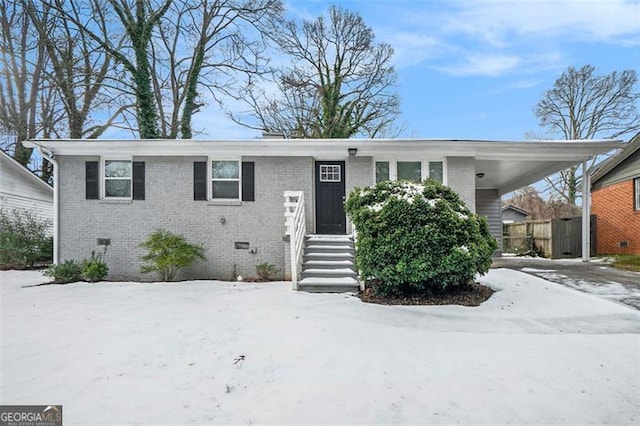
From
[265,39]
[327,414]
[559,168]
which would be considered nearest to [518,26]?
Result: [559,168]

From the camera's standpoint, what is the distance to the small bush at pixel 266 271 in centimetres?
790

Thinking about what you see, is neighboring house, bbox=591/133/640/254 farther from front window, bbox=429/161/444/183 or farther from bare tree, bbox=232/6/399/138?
bare tree, bbox=232/6/399/138

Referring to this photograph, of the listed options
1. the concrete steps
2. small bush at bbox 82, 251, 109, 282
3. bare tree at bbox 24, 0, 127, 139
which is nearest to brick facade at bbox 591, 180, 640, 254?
the concrete steps

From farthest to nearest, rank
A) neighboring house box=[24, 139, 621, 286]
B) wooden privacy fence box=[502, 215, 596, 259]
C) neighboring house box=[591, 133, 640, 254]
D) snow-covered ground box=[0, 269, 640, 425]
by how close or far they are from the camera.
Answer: wooden privacy fence box=[502, 215, 596, 259]
neighboring house box=[591, 133, 640, 254]
neighboring house box=[24, 139, 621, 286]
snow-covered ground box=[0, 269, 640, 425]

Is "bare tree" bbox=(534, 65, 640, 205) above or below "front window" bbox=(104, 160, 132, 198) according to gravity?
above

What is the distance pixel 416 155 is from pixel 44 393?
309 inches

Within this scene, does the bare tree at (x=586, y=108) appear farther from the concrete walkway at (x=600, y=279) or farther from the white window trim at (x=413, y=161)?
the white window trim at (x=413, y=161)

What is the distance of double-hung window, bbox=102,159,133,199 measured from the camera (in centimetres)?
846

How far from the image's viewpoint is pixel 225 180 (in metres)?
8.41

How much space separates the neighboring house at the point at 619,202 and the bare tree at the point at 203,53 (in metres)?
16.4

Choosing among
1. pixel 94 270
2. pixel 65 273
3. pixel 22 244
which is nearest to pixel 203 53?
pixel 22 244

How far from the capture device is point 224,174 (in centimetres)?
843

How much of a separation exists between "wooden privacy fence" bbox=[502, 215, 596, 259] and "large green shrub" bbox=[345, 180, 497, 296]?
8046mm

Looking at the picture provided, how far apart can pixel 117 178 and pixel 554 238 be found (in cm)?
1411
